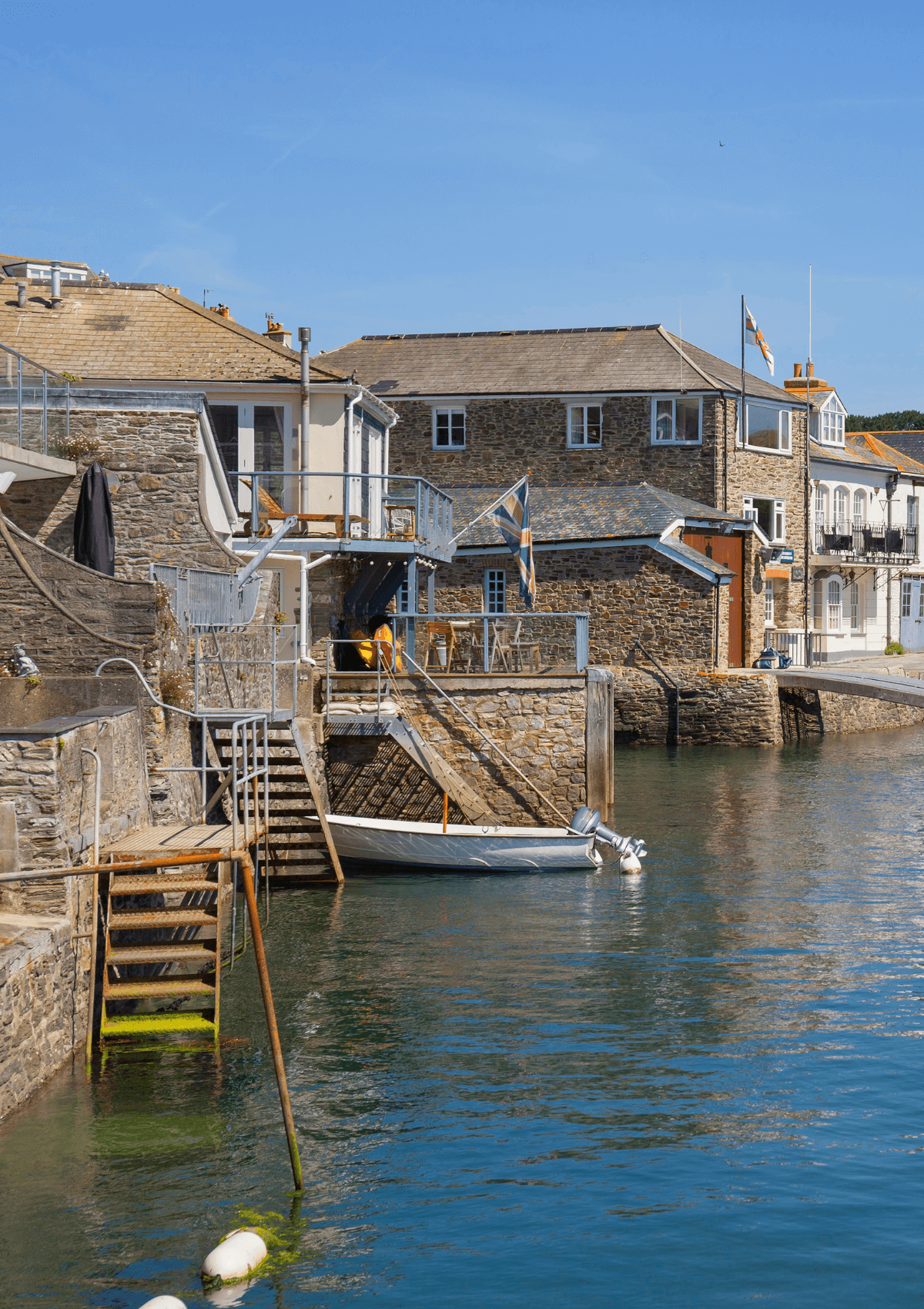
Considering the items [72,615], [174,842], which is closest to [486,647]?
[72,615]

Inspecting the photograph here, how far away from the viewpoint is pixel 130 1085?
11.1 metres

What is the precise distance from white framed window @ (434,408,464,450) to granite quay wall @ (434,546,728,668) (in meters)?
7.36

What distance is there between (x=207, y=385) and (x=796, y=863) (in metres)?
13.9

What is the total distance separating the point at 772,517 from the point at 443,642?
829 inches

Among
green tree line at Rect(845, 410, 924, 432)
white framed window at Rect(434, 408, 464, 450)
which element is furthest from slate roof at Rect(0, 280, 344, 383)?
green tree line at Rect(845, 410, 924, 432)

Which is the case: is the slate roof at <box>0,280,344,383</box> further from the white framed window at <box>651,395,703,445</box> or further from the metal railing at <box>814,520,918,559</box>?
the metal railing at <box>814,520,918,559</box>

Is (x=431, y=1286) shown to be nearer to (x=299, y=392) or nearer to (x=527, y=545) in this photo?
(x=527, y=545)

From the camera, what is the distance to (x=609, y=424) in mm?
44000

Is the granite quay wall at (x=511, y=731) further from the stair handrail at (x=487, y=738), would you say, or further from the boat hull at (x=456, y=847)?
the boat hull at (x=456, y=847)

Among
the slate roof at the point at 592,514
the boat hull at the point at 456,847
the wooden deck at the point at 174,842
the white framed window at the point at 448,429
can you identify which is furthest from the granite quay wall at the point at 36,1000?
the white framed window at the point at 448,429

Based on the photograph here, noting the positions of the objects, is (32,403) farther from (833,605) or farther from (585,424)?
(833,605)

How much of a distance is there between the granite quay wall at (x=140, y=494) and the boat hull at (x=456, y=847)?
14.9 ft

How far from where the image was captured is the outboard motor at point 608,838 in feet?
68.0

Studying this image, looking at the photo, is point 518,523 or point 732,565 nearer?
point 518,523
